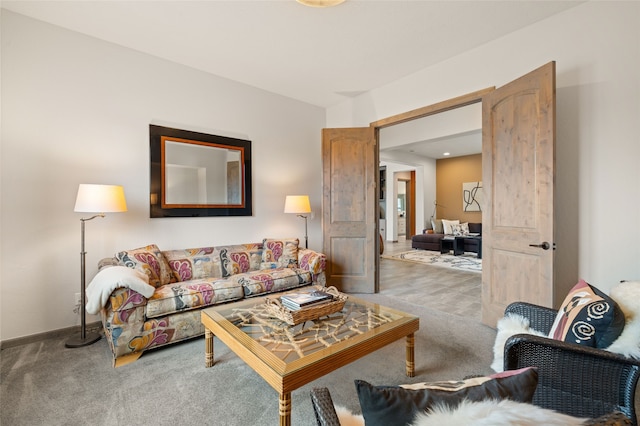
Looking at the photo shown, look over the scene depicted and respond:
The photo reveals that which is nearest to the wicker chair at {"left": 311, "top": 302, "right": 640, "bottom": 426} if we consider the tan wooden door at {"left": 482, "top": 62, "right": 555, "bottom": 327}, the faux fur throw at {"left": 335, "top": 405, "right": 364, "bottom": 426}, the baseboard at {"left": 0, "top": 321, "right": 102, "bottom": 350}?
the faux fur throw at {"left": 335, "top": 405, "right": 364, "bottom": 426}

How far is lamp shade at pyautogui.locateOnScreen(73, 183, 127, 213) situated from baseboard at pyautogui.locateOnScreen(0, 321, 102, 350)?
3.87ft

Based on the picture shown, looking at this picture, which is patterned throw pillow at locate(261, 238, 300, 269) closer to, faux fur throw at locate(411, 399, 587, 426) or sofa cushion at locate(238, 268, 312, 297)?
sofa cushion at locate(238, 268, 312, 297)

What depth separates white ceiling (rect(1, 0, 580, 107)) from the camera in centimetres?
242

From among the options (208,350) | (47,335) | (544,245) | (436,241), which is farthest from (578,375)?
(436,241)

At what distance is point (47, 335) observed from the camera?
2596 millimetres

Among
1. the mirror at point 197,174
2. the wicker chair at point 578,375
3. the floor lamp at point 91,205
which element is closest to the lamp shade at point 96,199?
the floor lamp at point 91,205

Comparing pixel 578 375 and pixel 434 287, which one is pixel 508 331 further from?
pixel 434 287

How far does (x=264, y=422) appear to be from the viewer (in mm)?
1568

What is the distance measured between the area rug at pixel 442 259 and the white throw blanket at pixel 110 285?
17.1ft

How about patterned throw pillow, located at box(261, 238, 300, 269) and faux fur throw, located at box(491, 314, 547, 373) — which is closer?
faux fur throw, located at box(491, 314, 547, 373)

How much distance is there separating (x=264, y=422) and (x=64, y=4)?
11.3 ft

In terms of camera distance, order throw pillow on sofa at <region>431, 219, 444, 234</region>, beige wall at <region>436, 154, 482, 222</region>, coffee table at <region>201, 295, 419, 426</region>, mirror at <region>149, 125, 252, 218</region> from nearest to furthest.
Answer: coffee table at <region>201, 295, 419, 426</region> < mirror at <region>149, 125, 252, 218</region> < beige wall at <region>436, 154, 482, 222</region> < throw pillow on sofa at <region>431, 219, 444, 234</region>

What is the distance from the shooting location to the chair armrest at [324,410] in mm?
735

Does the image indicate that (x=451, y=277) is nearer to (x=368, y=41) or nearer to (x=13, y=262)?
(x=368, y=41)
